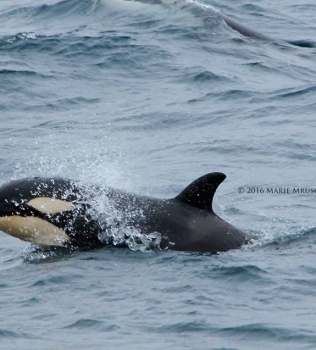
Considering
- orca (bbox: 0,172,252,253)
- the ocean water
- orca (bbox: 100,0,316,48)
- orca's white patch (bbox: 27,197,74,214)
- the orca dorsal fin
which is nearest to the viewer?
the ocean water

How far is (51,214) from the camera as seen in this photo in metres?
14.0

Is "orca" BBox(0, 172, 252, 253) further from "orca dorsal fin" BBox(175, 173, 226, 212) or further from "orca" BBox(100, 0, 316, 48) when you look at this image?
"orca" BBox(100, 0, 316, 48)

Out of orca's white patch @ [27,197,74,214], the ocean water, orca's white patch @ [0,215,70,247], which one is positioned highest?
orca's white patch @ [27,197,74,214]

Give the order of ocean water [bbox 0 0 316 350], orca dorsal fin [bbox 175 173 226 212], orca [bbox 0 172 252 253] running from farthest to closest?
orca [bbox 0 172 252 253]
orca dorsal fin [bbox 175 173 226 212]
ocean water [bbox 0 0 316 350]

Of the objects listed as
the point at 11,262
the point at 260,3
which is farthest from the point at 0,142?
the point at 260,3

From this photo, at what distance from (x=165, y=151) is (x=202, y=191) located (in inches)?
277

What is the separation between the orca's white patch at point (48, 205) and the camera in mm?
13969

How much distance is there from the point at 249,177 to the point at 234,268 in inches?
231

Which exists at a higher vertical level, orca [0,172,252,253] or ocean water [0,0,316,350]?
orca [0,172,252,253]

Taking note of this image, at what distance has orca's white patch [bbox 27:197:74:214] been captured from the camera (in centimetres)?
1397

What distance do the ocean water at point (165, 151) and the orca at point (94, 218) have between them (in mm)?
242

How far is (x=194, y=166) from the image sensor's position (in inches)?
766

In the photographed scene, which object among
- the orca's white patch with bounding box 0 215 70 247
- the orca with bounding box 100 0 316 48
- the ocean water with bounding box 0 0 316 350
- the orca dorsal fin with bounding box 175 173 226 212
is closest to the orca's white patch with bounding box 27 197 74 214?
the orca's white patch with bounding box 0 215 70 247

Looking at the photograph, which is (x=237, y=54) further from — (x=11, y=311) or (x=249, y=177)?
(x=11, y=311)
